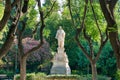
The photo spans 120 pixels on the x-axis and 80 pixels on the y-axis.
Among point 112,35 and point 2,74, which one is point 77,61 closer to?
point 2,74

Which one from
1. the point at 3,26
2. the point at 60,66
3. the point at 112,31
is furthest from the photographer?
the point at 60,66

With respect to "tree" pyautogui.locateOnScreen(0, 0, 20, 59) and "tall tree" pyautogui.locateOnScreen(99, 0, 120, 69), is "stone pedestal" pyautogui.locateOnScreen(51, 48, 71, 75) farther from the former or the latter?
"tree" pyautogui.locateOnScreen(0, 0, 20, 59)

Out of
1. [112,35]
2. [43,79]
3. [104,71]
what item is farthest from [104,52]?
[112,35]

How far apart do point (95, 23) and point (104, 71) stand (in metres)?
20.3

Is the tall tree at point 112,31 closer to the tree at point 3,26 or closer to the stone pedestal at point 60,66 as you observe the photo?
the tree at point 3,26

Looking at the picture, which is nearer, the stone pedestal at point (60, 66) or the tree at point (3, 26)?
the tree at point (3, 26)

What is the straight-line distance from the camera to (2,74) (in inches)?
1699

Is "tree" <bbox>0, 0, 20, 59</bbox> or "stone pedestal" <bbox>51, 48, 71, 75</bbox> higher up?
"tree" <bbox>0, 0, 20, 59</bbox>

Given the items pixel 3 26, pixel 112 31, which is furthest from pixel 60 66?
pixel 3 26

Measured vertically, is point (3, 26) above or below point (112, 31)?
above

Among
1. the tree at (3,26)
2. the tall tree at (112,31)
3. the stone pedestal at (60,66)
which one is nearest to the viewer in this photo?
the tree at (3,26)

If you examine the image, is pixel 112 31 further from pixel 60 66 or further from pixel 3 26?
pixel 60 66

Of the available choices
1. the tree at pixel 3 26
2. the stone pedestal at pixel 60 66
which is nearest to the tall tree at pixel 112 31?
the tree at pixel 3 26

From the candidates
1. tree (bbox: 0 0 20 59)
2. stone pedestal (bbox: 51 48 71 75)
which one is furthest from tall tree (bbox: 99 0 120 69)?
stone pedestal (bbox: 51 48 71 75)
